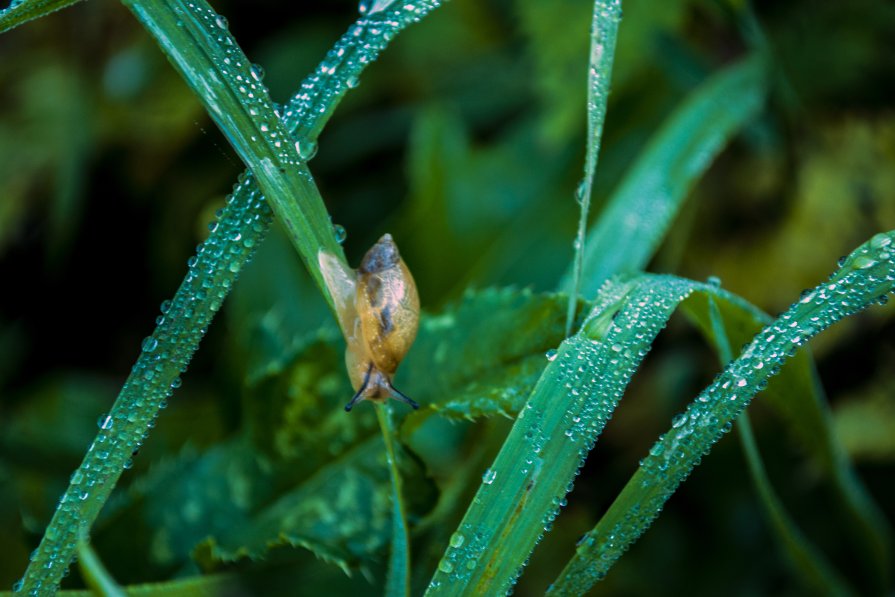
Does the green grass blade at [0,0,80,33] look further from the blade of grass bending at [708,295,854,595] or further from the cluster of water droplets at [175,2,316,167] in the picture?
the blade of grass bending at [708,295,854,595]

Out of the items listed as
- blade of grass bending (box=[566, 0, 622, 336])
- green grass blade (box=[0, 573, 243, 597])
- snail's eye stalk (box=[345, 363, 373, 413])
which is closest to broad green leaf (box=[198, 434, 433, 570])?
green grass blade (box=[0, 573, 243, 597])

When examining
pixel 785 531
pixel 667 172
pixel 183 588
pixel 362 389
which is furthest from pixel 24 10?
pixel 785 531

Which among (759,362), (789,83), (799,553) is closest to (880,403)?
(799,553)

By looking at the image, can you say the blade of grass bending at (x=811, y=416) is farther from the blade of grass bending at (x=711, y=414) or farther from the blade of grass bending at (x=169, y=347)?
the blade of grass bending at (x=169, y=347)

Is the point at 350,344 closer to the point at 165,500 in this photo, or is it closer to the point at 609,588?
the point at 165,500

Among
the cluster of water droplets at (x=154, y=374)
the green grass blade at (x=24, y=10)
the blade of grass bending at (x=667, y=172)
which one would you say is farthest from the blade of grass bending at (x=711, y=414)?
the green grass blade at (x=24, y=10)

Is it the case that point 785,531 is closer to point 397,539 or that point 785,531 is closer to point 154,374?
point 397,539
